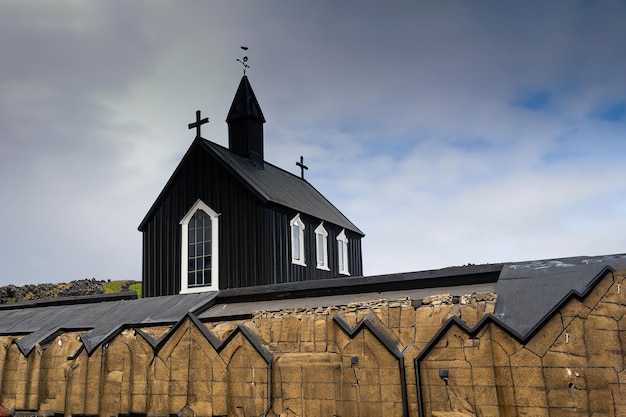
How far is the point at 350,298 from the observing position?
10.7m

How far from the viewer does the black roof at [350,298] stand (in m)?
8.33

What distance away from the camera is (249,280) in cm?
1844

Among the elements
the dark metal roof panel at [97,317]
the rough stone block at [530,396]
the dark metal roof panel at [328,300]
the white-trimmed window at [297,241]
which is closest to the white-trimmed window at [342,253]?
the white-trimmed window at [297,241]

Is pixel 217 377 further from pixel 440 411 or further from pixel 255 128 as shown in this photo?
pixel 255 128

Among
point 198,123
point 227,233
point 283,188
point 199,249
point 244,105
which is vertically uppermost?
point 244,105

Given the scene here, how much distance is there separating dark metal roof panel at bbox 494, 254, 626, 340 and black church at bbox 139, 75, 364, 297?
10.2m

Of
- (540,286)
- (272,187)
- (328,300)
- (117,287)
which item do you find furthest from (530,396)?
(117,287)

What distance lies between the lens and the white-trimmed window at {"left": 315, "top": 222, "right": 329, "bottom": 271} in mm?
21953

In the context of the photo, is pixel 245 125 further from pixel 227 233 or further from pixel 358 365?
pixel 358 365

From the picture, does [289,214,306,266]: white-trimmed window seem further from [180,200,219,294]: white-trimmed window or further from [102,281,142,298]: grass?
[102,281,142,298]: grass

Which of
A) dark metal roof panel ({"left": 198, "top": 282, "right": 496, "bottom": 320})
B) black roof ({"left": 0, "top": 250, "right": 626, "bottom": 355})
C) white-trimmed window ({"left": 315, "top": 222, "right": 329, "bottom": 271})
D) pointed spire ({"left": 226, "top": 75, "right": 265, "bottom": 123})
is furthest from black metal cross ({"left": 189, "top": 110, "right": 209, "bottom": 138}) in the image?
dark metal roof panel ({"left": 198, "top": 282, "right": 496, "bottom": 320})

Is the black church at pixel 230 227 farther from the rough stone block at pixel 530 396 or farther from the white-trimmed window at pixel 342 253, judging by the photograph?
the rough stone block at pixel 530 396

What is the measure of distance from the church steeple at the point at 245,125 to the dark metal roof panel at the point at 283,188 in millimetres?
600

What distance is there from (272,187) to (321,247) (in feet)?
10.3
